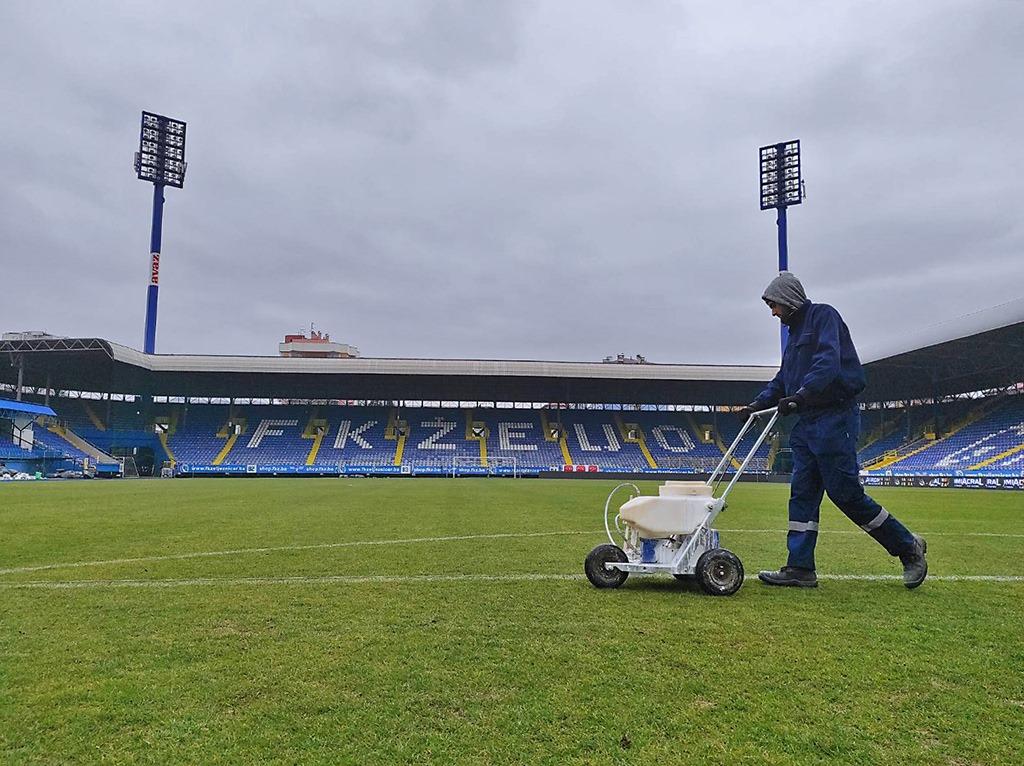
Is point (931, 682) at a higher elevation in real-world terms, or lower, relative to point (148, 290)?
lower

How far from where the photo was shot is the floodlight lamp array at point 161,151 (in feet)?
A: 158

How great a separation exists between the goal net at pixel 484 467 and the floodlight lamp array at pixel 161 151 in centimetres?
2837

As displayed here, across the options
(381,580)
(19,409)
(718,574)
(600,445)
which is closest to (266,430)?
(19,409)

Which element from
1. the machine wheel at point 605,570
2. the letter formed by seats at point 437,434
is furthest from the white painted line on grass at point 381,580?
the letter formed by seats at point 437,434

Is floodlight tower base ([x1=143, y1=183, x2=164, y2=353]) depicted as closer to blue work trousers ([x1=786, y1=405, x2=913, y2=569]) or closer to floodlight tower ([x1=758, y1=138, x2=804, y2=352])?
floodlight tower ([x1=758, y1=138, x2=804, y2=352])

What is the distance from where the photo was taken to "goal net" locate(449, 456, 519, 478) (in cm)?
4850

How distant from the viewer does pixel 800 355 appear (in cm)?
559

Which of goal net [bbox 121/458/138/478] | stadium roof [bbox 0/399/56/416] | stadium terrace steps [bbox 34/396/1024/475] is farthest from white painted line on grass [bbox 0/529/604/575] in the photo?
goal net [bbox 121/458/138/478]

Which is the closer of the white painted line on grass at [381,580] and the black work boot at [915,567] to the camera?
the black work boot at [915,567]

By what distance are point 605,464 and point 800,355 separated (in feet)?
146

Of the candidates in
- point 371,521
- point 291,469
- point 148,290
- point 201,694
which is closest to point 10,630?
point 201,694

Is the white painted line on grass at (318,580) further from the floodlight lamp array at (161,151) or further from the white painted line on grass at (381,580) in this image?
the floodlight lamp array at (161,151)

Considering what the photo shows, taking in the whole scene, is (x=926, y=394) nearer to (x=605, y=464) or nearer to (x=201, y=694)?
(x=605, y=464)

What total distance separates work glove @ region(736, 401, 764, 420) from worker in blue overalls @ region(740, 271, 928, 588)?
0.03 m
